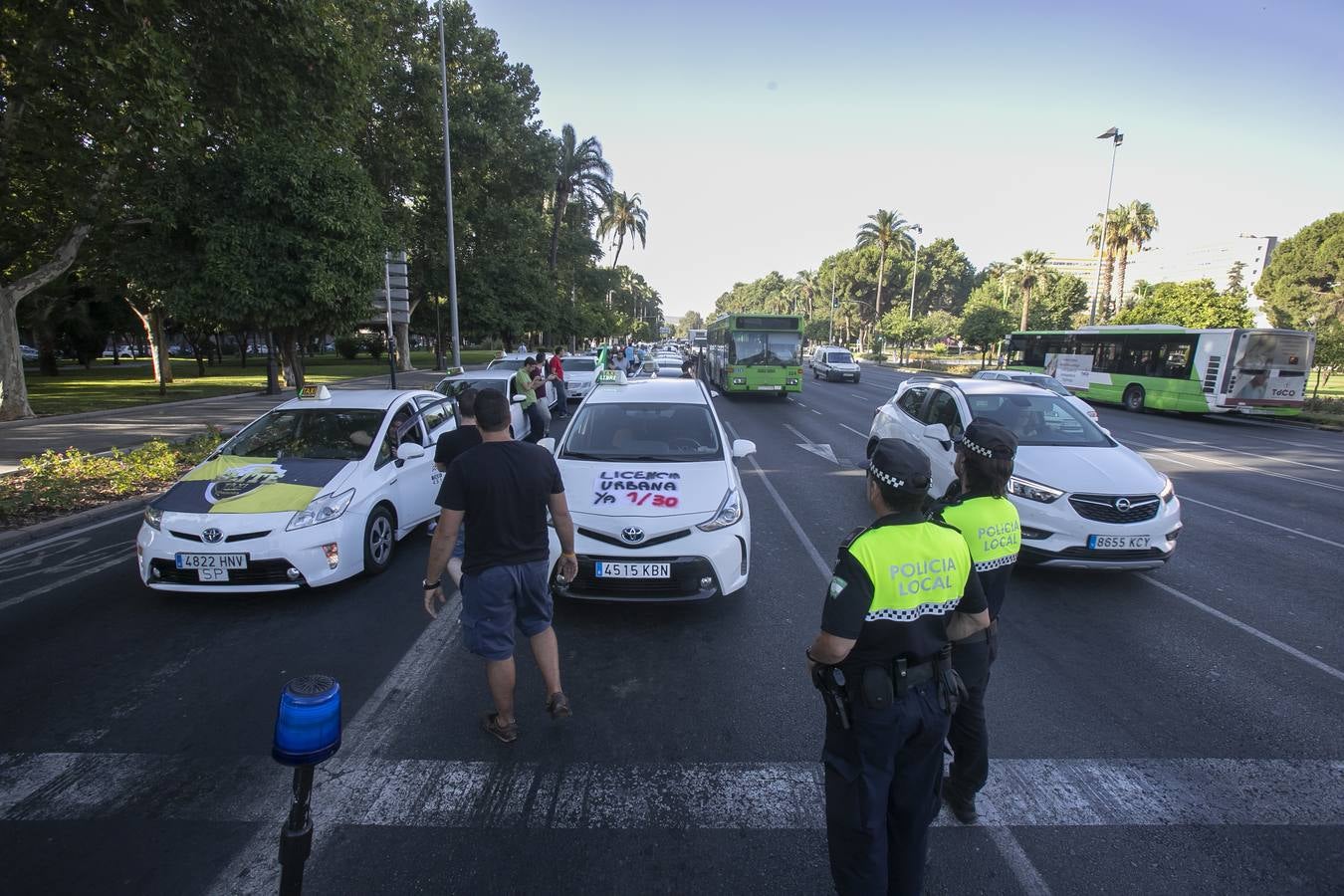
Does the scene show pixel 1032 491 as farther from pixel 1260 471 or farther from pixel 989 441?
pixel 1260 471

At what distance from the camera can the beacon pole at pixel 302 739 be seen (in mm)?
1751

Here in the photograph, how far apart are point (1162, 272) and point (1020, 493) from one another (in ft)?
530

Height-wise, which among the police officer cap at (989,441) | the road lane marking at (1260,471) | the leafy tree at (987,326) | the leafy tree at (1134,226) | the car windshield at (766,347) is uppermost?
the leafy tree at (1134,226)

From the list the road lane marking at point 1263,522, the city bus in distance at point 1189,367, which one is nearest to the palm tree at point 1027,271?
the city bus in distance at point 1189,367

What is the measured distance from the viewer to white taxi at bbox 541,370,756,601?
4.61 metres

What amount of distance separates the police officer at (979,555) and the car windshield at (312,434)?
5173 mm

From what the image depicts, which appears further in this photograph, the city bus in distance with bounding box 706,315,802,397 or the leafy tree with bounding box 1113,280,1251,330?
the leafy tree with bounding box 1113,280,1251,330

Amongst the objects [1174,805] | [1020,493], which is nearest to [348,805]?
[1174,805]

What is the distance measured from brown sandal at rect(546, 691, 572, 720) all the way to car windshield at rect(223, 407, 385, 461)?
3406mm

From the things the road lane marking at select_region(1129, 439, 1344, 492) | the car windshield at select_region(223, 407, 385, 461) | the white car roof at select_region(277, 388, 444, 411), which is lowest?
the road lane marking at select_region(1129, 439, 1344, 492)

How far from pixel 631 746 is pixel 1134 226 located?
63.7 m

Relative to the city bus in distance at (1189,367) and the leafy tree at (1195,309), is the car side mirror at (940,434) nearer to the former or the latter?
the city bus in distance at (1189,367)

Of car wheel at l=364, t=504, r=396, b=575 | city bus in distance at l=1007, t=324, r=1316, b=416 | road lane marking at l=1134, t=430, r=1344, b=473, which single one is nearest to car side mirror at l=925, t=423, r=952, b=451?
car wheel at l=364, t=504, r=396, b=575

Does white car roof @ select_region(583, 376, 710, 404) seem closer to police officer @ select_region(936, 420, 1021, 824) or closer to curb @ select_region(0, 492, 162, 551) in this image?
police officer @ select_region(936, 420, 1021, 824)
